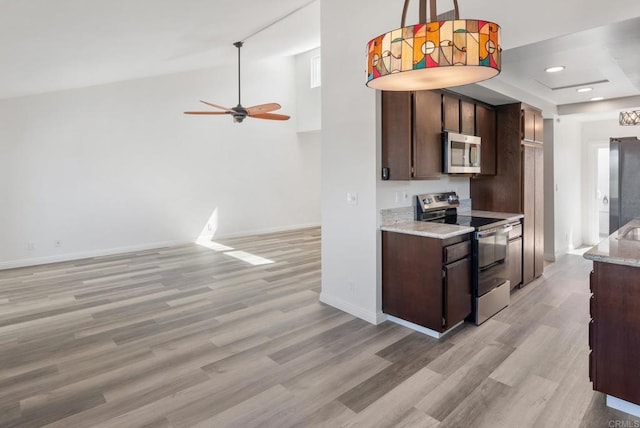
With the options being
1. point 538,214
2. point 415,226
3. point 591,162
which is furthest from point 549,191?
point 415,226

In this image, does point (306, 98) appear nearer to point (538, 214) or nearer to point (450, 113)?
point (450, 113)

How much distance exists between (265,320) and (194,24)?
3.23 metres

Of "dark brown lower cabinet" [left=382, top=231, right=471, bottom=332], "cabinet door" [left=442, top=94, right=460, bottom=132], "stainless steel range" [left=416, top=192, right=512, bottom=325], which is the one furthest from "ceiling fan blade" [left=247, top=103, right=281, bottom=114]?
"dark brown lower cabinet" [left=382, top=231, right=471, bottom=332]

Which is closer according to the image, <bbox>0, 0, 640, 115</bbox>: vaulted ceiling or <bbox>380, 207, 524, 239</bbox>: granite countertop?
<bbox>0, 0, 640, 115</bbox>: vaulted ceiling

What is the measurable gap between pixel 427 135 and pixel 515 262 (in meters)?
1.86

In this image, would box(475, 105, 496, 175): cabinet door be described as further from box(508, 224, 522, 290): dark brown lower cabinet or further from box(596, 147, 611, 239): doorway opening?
box(596, 147, 611, 239): doorway opening

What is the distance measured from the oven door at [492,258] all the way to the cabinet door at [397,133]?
90cm

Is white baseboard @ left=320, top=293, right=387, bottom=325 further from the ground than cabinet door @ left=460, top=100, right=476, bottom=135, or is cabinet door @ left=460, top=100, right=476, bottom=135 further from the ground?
cabinet door @ left=460, top=100, right=476, bottom=135

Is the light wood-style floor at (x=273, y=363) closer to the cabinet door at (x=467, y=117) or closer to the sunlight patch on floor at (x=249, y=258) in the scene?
the sunlight patch on floor at (x=249, y=258)

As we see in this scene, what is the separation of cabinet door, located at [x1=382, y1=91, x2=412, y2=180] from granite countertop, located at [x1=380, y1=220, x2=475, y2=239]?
0.44 m

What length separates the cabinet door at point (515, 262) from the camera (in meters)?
A: 3.88

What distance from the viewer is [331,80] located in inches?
142

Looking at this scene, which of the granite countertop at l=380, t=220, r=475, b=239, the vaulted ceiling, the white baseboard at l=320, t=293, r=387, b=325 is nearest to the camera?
the vaulted ceiling

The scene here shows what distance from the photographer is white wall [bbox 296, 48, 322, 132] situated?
867 centimetres
